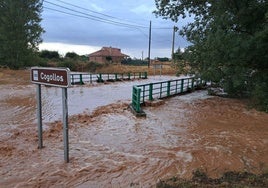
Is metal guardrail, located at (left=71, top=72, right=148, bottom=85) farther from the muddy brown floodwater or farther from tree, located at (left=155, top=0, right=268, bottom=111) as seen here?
tree, located at (left=155, top=0, right=268, bottom=111)

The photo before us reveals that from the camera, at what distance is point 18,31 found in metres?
43.6

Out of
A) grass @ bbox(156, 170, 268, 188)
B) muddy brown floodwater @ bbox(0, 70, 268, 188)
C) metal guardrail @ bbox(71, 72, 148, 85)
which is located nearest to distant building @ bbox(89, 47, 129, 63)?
metal guardrail @ bbox(71, 72, 148, 85)

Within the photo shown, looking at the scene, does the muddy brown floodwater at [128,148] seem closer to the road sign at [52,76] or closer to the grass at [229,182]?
the grass at [229,182]

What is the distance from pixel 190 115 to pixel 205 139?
436cm

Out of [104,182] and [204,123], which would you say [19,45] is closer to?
[204,123]

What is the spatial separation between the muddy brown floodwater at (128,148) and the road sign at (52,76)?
1821 mm

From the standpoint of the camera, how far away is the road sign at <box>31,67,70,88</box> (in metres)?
5.79

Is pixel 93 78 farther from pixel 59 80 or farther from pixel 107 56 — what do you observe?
pixel 107 56

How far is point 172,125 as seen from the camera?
11234mm

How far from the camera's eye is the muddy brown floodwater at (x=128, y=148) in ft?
19.7

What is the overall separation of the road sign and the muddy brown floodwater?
1.82 meters

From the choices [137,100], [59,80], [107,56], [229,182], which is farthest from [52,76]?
[107,56]

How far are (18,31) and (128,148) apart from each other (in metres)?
40.8

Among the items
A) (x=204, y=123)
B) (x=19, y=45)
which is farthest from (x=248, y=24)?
(x=19, y=45)
